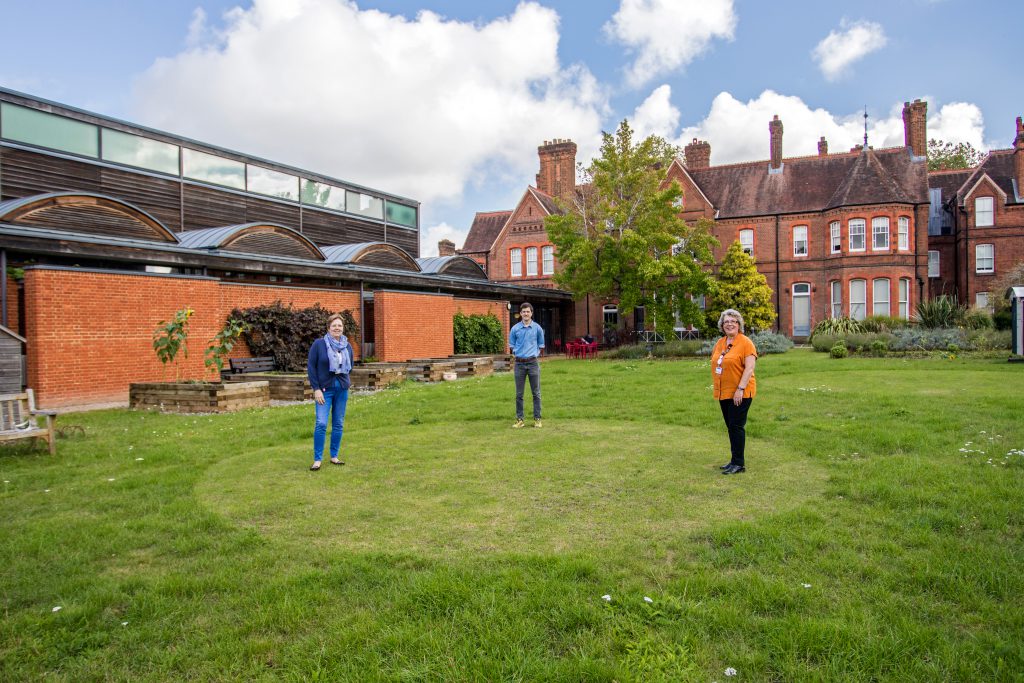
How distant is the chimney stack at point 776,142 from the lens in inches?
1451

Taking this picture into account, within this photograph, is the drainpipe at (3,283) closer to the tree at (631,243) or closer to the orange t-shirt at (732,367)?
the orange t-shirt at (732,367)

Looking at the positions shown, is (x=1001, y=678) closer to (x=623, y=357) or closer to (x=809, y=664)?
(x=809, y=664)

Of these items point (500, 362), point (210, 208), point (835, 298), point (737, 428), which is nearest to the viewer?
point (737, 428)

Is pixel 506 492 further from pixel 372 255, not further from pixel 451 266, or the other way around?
pixel 451 266

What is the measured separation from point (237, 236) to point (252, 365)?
4.63 meters

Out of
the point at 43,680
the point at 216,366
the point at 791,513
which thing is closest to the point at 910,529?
the point at 791,513

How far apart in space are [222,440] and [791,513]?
291 inches

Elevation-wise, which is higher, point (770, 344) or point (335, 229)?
point (335, 229)

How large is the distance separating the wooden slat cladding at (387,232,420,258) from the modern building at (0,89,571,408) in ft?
8.25

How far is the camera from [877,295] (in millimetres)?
33812

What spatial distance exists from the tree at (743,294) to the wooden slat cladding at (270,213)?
19.1 metres

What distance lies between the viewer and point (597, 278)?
28.0m

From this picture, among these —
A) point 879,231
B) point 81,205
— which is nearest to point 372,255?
point 81,205

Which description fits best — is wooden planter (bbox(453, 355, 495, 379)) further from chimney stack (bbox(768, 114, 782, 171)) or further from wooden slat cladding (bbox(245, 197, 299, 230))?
chimney stack (bbox(768, 114, 782, 171))
